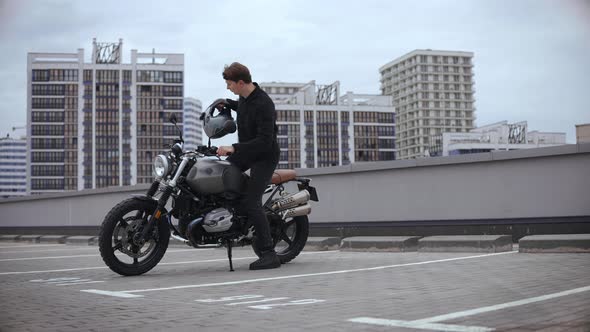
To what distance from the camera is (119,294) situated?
15.5ft

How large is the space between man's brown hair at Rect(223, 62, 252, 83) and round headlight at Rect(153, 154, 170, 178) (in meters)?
1.03

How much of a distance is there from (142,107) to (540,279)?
149564 millimetres

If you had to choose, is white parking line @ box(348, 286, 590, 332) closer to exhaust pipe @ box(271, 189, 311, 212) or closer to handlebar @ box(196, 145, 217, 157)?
handlebar @ box(196, 145, 217, 157)

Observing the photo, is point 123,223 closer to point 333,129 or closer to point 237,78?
point 237,78

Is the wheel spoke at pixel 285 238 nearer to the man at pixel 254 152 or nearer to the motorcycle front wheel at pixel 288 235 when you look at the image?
the motorcycle front wheel at pixel 288 235

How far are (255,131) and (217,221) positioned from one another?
987mm

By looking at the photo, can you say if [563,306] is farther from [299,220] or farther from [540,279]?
[299,220]

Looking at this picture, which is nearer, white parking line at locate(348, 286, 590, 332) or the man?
white parking line at locate(348, 286, 590, 332)

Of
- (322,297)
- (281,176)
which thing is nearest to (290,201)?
(281,176)

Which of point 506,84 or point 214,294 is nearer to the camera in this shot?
point 506,84

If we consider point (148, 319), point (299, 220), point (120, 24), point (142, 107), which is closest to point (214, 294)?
point (148, 319)

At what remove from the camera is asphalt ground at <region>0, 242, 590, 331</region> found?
331 centimetres

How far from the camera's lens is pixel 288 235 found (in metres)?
7.30

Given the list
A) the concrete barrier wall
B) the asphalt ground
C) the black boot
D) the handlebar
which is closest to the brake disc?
the asphalt ground
